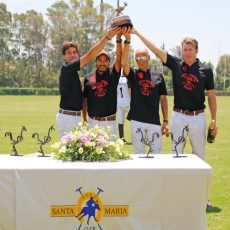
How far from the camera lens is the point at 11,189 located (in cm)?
478

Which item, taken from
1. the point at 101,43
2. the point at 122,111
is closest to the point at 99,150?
the point at 101,43

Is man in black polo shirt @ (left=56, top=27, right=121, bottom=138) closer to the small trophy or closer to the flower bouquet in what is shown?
the small trophy

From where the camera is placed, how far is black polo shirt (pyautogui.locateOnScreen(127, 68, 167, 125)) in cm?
692

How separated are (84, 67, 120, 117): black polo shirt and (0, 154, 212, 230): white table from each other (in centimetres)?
219

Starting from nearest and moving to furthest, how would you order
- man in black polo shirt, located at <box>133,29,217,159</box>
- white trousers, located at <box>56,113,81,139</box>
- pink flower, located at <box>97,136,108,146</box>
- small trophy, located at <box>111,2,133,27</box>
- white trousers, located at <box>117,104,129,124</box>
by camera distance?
pink flower, located at <box>97,136,108,146</box> → small trophy, located at <box>111,2,133,27</box> → man in black polo shirt, located at <box>133,29,217,159</box> → white trousers, located at <box>56,113,81,139</box> → white trousers, located at <box>117,104,129,124</box>

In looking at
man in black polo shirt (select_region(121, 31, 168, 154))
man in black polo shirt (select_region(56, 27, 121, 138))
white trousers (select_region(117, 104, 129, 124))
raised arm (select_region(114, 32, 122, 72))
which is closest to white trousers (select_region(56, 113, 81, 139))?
man in black polo shirt (select_region(56, 27, 121, 138))

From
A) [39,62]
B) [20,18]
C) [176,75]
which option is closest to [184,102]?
[176,75]

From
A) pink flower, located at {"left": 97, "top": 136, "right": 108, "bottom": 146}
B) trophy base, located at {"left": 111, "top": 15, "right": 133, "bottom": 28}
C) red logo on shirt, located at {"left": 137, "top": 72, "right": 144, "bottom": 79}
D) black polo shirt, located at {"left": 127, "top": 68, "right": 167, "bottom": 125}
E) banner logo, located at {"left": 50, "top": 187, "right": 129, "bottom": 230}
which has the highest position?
A: trophy base, located at {"left": 111, "top": 15, "right": 133, "bottom": 28}

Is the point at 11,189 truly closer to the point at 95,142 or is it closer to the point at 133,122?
the point at 95,142

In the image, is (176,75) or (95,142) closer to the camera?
(95,142)

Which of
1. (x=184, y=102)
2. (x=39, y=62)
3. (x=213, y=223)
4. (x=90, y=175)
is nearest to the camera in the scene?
(x=90, y=175)

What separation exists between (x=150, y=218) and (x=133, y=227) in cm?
18

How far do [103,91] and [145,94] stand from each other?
0.57m

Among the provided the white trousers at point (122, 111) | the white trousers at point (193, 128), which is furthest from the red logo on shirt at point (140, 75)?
the white trousers at point (122, 111)
